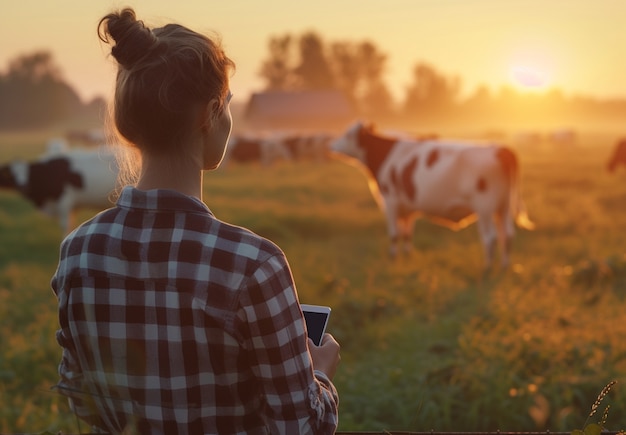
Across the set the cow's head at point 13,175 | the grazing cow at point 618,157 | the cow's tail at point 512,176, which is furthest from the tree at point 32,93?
the cow's tail at point 512,176

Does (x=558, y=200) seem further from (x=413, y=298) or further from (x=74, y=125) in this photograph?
(x=74, y=125)

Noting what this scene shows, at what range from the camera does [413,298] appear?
682 cm

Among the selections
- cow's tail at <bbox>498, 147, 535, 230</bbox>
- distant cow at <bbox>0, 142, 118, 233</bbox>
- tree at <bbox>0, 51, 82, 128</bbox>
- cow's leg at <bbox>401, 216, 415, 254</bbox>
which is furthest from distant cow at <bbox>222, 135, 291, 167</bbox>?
tree at <bbox>0, 51, 82, 128</bbox>

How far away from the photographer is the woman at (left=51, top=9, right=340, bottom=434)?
1.43 metres

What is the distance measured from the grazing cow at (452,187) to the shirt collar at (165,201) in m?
7.11

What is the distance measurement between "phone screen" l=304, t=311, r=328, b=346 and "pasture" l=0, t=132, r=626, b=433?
Result: 534 mm

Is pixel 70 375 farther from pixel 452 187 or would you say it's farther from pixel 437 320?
pixel 452 187

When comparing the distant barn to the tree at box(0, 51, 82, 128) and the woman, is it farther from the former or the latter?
the woman

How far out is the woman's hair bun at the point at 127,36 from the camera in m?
1.43

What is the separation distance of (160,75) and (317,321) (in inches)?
28.2

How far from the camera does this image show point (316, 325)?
180 centimetres

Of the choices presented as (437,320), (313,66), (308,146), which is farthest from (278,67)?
(437,320)

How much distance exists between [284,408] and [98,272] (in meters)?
0.47

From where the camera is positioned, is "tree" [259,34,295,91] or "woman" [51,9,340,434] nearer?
"woman" [51,9,340,434]
